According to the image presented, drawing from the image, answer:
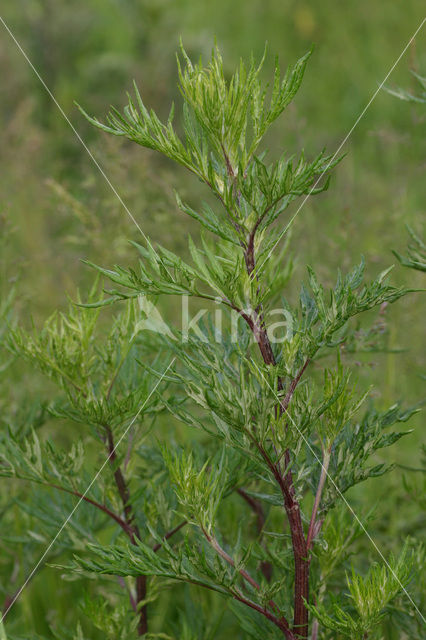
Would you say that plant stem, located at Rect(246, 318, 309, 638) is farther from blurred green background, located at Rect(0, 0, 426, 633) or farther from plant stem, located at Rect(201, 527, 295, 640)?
blurred green background, located at Rect(0, 0, 426, 633)

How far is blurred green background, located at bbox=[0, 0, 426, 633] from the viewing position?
1629 mm

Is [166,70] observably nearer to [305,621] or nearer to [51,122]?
[51,122]

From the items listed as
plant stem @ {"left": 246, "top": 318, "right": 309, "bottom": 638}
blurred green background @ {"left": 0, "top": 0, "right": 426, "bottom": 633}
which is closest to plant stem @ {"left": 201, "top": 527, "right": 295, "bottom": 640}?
plant stem @ {"left": 246, "top": 318, "right": 309, "bottom": 638}

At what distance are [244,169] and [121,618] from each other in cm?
56

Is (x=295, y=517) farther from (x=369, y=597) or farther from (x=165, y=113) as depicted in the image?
(x=165, y=113)

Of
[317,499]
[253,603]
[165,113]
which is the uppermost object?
[165,113]

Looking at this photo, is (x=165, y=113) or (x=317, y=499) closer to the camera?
(x=317, y=499)

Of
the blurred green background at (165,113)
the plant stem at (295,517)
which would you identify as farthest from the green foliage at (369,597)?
the blurred green background at (165,113)

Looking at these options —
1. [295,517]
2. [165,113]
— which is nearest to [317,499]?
[295,517]

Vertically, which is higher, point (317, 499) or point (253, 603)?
point (317, 499)

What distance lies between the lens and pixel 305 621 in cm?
77

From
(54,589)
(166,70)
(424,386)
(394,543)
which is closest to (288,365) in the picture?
(394,543)

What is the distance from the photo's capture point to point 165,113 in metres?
3.25

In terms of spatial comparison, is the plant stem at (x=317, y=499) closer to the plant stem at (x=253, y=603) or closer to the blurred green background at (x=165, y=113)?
the plant stem at (x=253, y=603)
